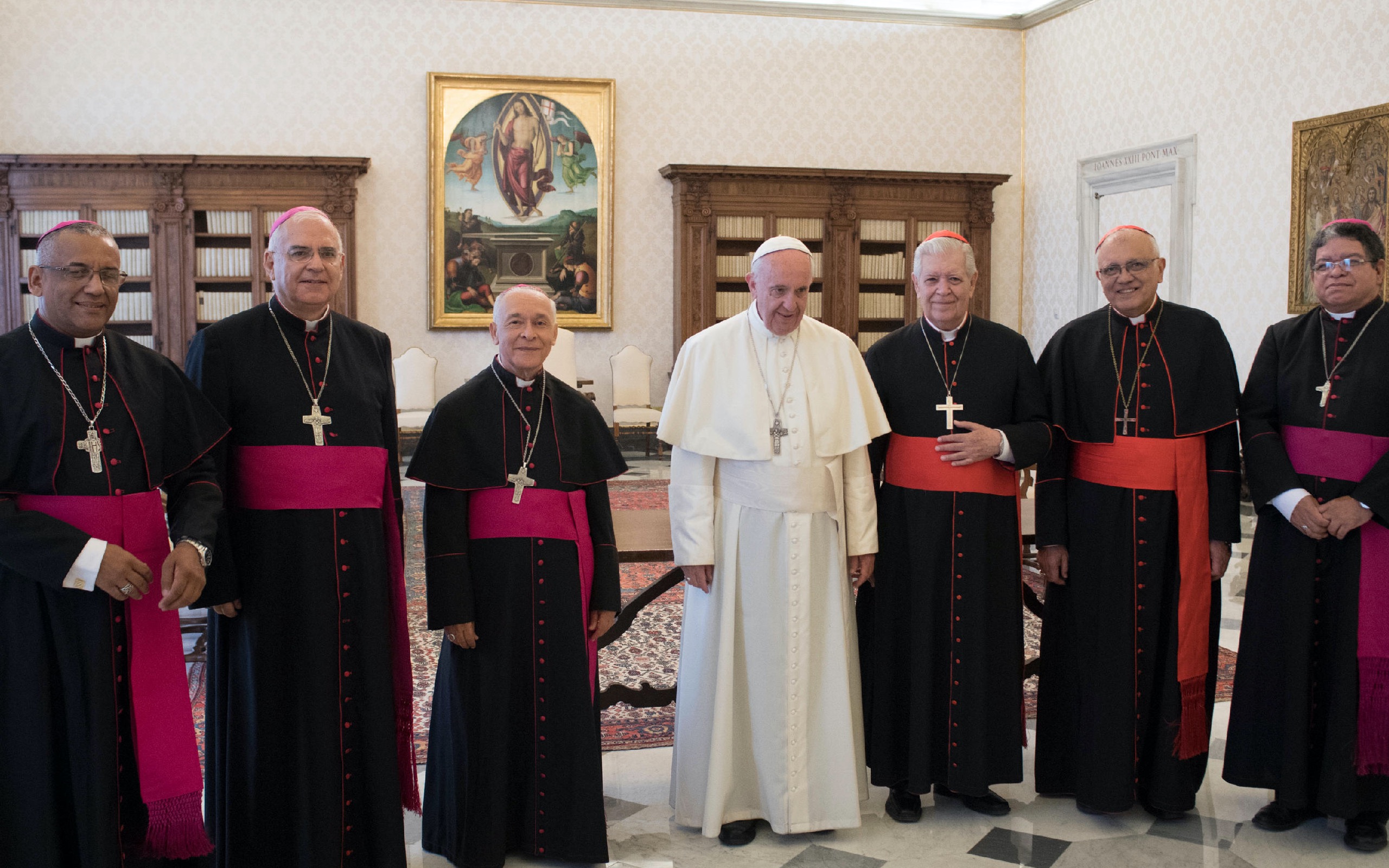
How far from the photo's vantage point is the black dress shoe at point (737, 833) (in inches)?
125

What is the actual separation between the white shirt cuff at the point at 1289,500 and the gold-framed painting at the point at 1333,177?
17.9 ft

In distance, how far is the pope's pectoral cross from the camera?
10.5 ft

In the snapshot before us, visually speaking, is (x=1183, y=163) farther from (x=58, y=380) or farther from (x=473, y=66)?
(x=58, y=380)

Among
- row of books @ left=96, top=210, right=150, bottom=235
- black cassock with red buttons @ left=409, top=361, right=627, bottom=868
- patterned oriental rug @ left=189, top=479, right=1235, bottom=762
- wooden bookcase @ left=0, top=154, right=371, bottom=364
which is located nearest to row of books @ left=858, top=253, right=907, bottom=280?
wooden bookcase @ left=0, top=154, right=371, bottom=364

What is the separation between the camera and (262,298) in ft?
35.6

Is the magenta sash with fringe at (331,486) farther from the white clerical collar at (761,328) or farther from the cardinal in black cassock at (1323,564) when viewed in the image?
the cardinal in black cassock at (1323,564)

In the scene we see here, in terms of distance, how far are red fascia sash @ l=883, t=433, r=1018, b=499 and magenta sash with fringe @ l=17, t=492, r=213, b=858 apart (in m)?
2.08

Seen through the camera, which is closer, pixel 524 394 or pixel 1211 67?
pixel 524 394

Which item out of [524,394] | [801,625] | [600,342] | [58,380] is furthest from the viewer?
[600,342]

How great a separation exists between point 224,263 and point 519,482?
9025 millimetres

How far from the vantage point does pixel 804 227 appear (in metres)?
11.6

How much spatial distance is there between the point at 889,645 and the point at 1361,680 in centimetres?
134

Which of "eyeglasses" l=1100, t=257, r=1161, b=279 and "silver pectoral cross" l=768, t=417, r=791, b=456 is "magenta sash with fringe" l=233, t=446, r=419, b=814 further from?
"eyeglasses" l=1100, t=257, r=1161, b=279

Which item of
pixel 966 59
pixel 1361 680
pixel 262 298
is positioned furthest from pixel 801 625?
pixel 966 59
